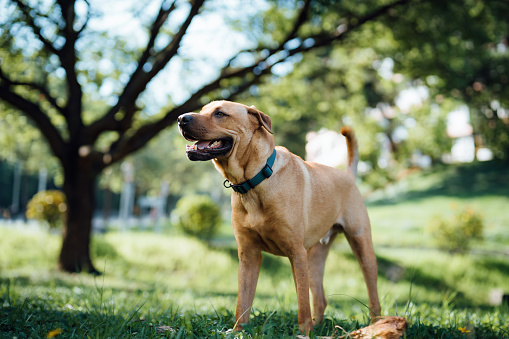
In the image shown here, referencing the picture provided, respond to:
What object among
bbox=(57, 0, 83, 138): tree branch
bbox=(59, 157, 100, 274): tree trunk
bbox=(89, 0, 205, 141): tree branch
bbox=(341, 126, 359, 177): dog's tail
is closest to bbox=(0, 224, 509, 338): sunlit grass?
bbox=(59, 157, 100, 274): tree trunk

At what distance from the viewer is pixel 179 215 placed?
13.4m

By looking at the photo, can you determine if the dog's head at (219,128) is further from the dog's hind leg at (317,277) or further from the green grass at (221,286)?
the dog's hind leg at (317,277)

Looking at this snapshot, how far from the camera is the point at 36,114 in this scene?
804cm

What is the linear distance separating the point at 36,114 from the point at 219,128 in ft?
22.6

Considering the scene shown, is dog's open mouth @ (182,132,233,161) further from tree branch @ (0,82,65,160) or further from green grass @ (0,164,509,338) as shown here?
tree branch @ (0,82,65,160)

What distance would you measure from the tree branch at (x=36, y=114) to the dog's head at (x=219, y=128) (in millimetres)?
6400

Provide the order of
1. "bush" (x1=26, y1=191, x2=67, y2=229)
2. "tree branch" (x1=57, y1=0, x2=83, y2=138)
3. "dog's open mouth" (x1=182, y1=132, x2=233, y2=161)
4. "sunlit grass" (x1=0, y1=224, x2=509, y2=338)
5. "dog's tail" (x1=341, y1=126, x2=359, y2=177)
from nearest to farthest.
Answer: "dog's open mouth" (x1=182, y1=132, x2=233, y2=161) → "dog's tail" (x1=341, y1=126, x2=359, y2=177) → "sunlit grass" (x1=0, y1=224, x2=509, y2=338) → "tree branch" (x1=57, y1=0, x2=83, y2=138) → "bush" (x1=26, y1=191, x2=67, y2=229)

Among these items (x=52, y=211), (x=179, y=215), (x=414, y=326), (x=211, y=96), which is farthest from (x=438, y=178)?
(x=414, y=326)

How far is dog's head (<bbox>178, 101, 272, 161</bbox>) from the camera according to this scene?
2.61 m

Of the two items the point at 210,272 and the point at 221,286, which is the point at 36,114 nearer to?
the point at 221,286

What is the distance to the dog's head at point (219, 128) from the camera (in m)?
2.61

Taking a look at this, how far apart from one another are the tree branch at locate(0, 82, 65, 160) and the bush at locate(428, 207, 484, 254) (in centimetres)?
1058

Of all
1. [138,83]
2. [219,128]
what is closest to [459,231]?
[138,83]

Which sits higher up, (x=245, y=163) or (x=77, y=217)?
(x=245, y=163)
